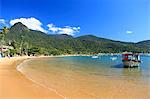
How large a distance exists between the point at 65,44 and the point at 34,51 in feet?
194

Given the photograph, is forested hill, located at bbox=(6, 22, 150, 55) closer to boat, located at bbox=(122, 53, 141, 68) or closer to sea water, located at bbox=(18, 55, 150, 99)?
boat, located at bbox=(122, 53, 141, 68)

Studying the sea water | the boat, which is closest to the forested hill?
the boat

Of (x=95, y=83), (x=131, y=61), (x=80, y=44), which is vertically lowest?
(x=95, y=83)

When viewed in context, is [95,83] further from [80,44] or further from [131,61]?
[80,44]

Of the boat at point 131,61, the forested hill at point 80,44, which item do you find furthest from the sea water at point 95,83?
the forested hill at point 80,44

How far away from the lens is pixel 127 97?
9.90 m

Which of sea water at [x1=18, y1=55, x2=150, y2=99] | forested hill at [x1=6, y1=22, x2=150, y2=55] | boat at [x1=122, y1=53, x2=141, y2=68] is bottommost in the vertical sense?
sea water at [x1=18, y1=55, x2=150, y2=99]

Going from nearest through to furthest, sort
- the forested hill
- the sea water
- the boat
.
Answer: the sea water < the boat < the forested hill

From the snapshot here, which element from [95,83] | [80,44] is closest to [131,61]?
[95,83]

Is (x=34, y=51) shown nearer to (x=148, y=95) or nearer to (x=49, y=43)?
(x=49, y=43)

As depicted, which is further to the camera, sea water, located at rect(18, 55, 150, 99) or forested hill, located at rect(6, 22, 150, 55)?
forested hill, located at rect(6, 22, 150, 55)

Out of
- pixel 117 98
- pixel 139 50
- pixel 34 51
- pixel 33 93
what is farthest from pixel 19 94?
pixel 139 50

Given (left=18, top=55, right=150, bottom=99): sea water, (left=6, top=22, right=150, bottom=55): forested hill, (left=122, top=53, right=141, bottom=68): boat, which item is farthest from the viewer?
(left=6, top=22, right=150, bottom=55): forested hill

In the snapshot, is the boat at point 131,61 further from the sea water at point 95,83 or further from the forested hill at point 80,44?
the forested hill at point 80,44
